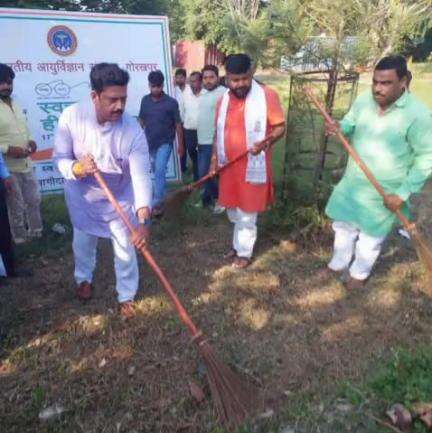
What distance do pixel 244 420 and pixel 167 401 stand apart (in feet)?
1.66

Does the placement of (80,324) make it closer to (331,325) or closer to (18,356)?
(18,356)

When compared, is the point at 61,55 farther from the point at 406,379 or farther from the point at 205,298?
the point at 406,379

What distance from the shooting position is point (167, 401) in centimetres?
295

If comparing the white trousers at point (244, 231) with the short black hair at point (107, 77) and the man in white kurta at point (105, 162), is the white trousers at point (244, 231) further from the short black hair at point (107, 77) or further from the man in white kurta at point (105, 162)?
the short black hair at point (107, 77)

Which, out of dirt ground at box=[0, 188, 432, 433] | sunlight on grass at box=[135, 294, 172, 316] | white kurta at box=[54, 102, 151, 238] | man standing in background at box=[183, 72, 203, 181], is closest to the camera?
dirt ground at box=[0, 188, 432, 433]

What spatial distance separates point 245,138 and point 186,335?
1825mm

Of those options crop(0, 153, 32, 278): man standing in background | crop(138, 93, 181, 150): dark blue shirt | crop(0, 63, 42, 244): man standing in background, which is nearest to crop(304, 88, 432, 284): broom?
crop(138, 93, 181, 150): dark blue shirt

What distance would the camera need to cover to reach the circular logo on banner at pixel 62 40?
5844 millimetres

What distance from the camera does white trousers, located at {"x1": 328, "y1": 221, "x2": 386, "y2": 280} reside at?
Answer: 414cm

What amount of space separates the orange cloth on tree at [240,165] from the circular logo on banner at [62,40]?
273 centimetres

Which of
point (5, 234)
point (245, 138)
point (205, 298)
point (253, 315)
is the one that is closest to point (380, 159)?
point (245, 138)

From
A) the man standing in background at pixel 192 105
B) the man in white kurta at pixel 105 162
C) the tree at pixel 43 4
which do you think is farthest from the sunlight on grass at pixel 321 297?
the tree at pixel 43 4

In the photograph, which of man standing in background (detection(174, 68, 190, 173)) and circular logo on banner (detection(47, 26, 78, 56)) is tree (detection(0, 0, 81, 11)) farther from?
circular logo on banner (detection(47, 26, 78, 56))

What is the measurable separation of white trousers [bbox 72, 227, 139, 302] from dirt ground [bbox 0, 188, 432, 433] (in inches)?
7.7
